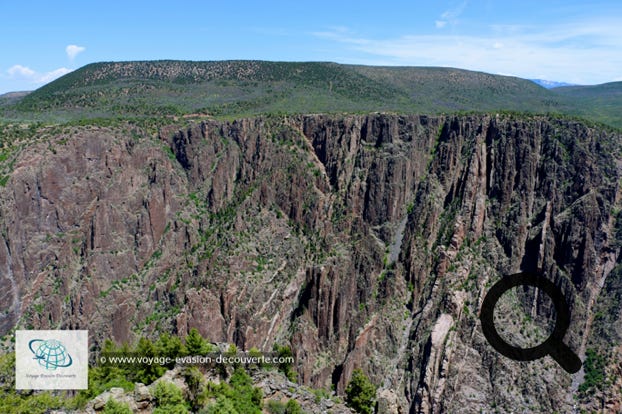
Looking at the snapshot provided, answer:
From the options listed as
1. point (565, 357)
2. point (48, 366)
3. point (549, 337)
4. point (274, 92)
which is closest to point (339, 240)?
point (549, 337)

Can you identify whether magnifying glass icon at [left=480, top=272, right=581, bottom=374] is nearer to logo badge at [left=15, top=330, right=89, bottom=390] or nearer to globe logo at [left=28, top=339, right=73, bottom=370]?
logo badge at [left=15, top=330, right=89, bottom=390]

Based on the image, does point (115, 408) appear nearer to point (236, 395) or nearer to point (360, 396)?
point (236, 395)

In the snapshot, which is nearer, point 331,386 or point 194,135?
point 331,386

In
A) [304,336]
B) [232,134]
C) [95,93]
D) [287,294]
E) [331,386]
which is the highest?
[95,93]

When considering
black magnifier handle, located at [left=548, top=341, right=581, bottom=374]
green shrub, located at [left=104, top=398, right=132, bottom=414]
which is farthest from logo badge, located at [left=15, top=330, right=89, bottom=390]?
black magnifier handle, located at [left=548, top=341, right=581, bottom=374]

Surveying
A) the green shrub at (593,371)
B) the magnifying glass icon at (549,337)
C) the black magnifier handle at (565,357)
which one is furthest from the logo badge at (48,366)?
the green shrub at (593,371)

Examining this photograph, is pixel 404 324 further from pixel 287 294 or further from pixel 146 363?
pixel 146 363

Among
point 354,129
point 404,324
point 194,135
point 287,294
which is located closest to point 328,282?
point 287,294

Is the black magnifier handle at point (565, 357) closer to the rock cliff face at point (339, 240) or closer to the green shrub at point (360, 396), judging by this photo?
the rock cliff face at point (339, 240)
